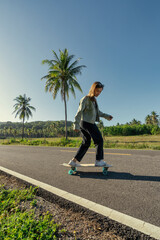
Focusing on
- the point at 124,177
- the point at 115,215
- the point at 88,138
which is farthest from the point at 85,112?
the point at 115,215

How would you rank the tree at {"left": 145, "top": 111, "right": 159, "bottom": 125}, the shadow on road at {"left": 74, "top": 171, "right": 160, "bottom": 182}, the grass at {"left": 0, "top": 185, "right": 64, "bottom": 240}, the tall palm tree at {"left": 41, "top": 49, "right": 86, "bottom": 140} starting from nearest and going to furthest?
the grass at {"left": 0, "top": 185, "right": 64, "bottom": 240}, the shadow on road at {"left": 74, "top": 171, "right": 160, "bottom": 182}, the tall palm tree at {"left": 41, "top": 49, "right": 86, "bottom": 140}, the tree at {"left": 145, "top": 111, "right": 159, "bottom": 125}

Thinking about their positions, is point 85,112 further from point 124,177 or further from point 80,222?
point 80,222

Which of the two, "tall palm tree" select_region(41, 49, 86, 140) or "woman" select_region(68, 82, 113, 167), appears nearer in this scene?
"woman" select_region(68, 82, 113, 167)

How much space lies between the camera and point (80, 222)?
4.96 feet

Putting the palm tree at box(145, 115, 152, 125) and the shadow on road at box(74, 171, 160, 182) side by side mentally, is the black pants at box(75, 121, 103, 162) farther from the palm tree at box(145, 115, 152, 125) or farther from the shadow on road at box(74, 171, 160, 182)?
the palm tree at box(145, 115, 152, 125)

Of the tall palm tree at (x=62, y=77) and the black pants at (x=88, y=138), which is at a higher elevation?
the tall palm tree at (x=62, y=77)

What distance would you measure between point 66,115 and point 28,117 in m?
19.7

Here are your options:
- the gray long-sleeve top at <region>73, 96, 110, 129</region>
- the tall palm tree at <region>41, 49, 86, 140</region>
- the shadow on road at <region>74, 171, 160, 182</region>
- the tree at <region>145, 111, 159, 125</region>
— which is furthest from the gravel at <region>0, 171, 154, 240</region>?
the tree at <region>145, 111, 159, 125</region>

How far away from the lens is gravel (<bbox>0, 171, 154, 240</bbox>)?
1285 mm

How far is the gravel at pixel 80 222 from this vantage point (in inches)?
50.6

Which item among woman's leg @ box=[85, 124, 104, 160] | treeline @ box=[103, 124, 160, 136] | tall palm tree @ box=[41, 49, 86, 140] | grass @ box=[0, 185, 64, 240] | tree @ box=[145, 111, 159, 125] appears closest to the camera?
grass @ box=[0, 185, 64, 240]

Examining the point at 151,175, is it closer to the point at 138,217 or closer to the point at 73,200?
the point at 138,217

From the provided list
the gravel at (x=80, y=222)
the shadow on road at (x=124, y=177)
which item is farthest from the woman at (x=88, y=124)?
the gravel at (x=80, y=222)

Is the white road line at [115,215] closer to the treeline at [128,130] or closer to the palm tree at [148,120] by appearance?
the treeline at [128,130]
